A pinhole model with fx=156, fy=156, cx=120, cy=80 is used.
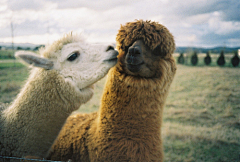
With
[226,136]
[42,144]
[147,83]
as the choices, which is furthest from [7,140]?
[226,136]

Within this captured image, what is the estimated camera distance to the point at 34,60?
174 centimetres

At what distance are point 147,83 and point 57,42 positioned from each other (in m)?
1.27

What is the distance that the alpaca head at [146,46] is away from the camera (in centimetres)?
189

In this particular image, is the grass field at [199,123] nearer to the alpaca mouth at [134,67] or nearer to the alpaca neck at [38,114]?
the alpaca neck at [38,114]

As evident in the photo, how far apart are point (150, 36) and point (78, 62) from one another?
944 millimetres

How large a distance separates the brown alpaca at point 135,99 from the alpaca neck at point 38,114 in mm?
484

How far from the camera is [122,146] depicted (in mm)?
1835

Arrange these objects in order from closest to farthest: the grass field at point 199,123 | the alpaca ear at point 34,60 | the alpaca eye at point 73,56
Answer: the alpaca ear at point 34,60 < the alpaca eye at point 73,56 < the grass field at point 199,123

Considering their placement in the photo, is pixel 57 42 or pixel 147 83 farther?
pixel 57 42

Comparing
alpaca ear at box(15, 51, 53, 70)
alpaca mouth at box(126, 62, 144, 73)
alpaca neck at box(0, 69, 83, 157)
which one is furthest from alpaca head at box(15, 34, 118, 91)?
alpaca mouth at box(126, 62, 144, 73)

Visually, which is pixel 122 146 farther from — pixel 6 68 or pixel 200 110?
pixel 6 68

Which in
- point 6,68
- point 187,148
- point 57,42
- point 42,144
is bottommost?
point 187,148

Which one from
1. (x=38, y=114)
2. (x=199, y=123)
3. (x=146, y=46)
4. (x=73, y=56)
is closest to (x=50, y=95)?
(x=38, y=114)

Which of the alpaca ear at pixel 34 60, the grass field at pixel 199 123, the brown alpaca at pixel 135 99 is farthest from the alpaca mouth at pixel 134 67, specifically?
the grass field at pixel 199 123
